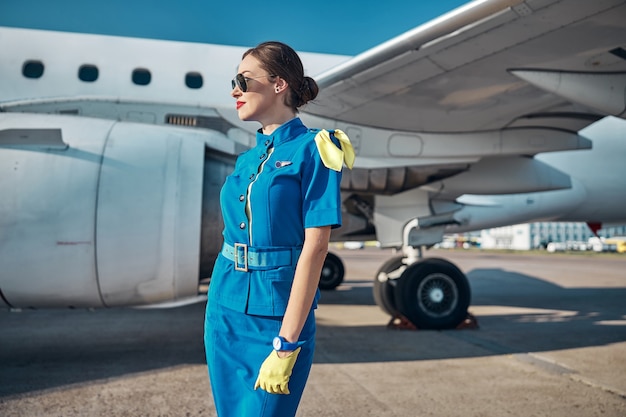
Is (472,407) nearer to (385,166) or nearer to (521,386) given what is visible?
(521,386)

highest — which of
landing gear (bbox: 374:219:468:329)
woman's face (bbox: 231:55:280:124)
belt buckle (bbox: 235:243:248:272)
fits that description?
woman's face (bbox: 231:55:280:124)

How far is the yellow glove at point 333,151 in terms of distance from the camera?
1416 millimetres

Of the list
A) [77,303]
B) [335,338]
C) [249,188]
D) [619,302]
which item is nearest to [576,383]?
[335,338]

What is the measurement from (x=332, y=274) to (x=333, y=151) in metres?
10.8

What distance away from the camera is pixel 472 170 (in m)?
6.77

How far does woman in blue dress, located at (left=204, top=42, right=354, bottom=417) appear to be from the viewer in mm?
1366

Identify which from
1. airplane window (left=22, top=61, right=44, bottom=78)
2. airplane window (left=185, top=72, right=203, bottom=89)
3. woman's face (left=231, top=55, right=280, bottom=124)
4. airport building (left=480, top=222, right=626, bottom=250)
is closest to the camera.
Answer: woman's face (left=231, top=55, right=280, bottom=124)

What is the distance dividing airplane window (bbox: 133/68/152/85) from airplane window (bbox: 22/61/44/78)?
50.2 inches

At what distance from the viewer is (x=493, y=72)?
4.90 metres

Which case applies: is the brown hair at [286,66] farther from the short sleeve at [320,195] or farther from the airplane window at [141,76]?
the airplane window at [141,76]

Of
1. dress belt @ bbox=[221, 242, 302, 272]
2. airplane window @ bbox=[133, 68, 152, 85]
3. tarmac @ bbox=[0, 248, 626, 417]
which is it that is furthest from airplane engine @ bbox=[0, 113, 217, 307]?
airplane window @ bbox=[133, 68, 152, 85]

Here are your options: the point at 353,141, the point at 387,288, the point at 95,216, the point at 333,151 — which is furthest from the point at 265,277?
the point at 387,288

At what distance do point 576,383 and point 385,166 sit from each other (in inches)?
125

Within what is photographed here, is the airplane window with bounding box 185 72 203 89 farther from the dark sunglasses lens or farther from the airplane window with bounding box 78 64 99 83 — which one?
the dark sunglasses lens
